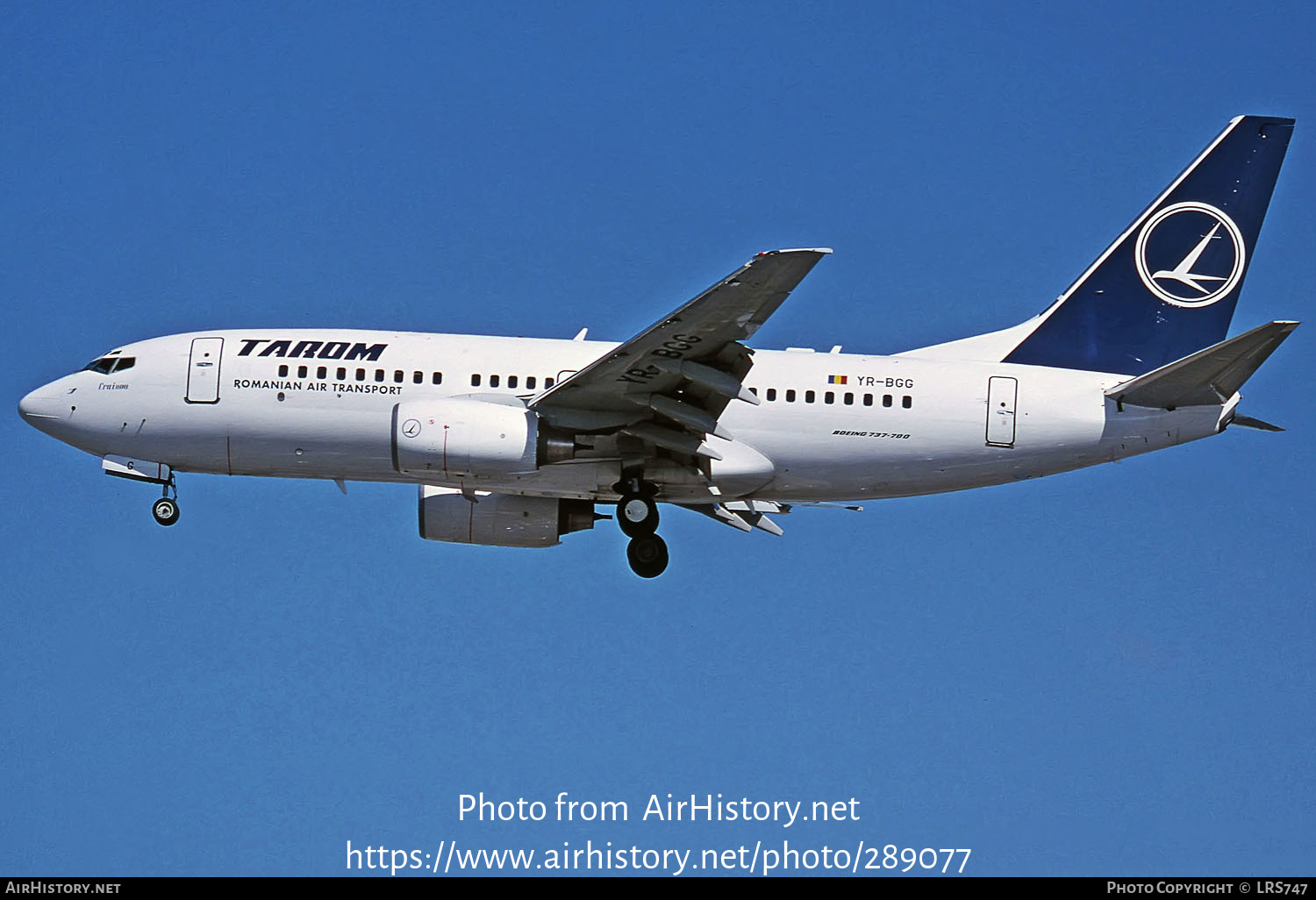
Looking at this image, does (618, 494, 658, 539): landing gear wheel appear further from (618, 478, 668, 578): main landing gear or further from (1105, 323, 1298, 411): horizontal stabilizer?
(1105, 323, 1298, 411): horizontal stabilizer

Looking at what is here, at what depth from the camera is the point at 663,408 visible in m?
34.7

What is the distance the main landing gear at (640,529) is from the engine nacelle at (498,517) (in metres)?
2.67

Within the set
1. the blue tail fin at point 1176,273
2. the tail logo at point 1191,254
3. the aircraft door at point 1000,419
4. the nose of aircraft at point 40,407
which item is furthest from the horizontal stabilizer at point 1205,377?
the nose of aircraft at point 40,407

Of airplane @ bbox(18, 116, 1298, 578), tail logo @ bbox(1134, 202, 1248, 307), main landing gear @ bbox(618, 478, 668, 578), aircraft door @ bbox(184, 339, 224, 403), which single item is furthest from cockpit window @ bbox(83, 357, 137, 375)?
tail logo @ bbox(1134, 202, 1248, 307)

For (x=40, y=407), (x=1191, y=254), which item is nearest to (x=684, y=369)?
(x=1191, y=254)

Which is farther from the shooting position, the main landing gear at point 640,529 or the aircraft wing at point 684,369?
the main landing gear at point 640,529

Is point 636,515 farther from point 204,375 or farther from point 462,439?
point 204,375

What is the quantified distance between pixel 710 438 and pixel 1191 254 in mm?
10907

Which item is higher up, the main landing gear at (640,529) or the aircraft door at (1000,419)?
the aircraft door at (1000,419)

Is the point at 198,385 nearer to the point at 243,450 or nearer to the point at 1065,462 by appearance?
the point at 243,450

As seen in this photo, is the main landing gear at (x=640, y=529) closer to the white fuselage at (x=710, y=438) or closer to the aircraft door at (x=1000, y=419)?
the white fuselage at (x=710, y=438)

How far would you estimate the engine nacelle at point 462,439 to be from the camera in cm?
3419

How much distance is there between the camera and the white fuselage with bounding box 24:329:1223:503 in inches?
1398
